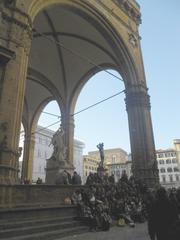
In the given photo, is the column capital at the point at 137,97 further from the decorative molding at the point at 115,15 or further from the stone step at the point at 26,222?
the stone step at the point at 26,222

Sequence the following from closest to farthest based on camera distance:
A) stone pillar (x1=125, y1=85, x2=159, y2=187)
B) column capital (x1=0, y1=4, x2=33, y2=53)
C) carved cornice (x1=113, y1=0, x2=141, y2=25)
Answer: column capital (x1=0, y1=4, x2=33, y2=53)
stone pillar (x1=125, y1=85, x2=159, y2=187)
carved cornice (x1=113, y1=0, x2=141, y2=25)

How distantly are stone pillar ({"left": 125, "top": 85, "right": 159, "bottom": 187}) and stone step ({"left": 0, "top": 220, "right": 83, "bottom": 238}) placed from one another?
21.8 feet

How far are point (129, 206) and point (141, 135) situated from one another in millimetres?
5243

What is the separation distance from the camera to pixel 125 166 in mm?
54750

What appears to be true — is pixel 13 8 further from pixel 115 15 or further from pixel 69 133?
pixel 69 133

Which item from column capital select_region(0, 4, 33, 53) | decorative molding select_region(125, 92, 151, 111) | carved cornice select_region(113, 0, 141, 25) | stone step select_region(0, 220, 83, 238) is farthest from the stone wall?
carved cornice select_region(113, 0, 141, 25)

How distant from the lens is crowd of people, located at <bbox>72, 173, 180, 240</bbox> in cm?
301

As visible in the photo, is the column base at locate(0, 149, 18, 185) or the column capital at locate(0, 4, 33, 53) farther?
the column capital at locate(0, 4, 33, 53)

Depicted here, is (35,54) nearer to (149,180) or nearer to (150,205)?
(149,180)

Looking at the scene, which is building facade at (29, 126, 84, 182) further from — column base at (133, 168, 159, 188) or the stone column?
the stone column

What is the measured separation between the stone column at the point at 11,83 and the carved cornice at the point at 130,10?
29.8 ft

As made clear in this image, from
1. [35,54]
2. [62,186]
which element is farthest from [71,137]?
[62,186]

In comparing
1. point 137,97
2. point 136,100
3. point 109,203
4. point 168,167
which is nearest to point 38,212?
point 109,203

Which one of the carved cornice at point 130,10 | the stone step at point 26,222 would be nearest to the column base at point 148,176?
the stone step at point 26,222
